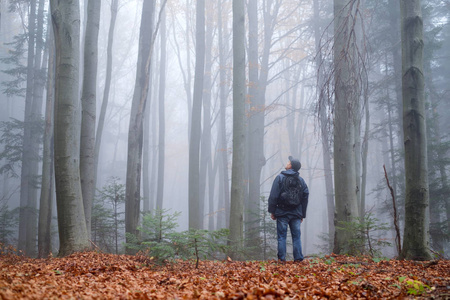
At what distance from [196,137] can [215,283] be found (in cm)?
1046

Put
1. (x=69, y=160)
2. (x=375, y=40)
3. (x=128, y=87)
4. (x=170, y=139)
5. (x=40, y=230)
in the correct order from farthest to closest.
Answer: (x=170, y=139), (x=128, y=87), (x=375, y=40), (x=40, y=230), (x=69, y=160)

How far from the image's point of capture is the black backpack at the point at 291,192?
276 inches

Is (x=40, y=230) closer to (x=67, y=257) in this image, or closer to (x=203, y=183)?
(x=67, y=257)

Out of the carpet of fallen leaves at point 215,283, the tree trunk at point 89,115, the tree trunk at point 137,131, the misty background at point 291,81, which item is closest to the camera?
the carpet of fallen leaves at point 215,283

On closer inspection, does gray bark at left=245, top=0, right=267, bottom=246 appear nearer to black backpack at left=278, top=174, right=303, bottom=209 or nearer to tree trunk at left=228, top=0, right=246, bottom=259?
tree trunk at left=228, top=0, right=246, bottom=259

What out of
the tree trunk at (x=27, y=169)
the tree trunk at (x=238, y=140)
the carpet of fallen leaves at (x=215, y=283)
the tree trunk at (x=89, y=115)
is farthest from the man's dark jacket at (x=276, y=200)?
the tree trunk at (x=27, y=169)

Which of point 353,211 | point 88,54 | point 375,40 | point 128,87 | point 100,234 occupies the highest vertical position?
point 128,87

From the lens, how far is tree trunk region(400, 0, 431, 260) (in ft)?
18.4

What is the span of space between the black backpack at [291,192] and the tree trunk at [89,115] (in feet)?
15.6

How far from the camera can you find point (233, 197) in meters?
8.51

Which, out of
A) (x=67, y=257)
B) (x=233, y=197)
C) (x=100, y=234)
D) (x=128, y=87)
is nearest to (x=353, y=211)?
(x=233, y=197)

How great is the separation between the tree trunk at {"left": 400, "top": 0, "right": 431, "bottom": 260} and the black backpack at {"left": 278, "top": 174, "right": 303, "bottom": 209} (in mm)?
2069

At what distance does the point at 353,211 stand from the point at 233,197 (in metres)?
2.91

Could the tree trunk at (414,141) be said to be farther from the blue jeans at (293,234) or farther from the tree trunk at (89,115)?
the tree trunk at (89,115)
